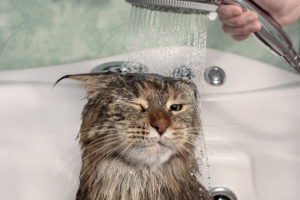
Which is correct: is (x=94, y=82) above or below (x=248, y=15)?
below

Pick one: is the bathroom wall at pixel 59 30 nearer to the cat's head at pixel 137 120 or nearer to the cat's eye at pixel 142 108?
the cat's head at pixel 137 120

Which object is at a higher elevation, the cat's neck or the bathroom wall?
the bathroom wall

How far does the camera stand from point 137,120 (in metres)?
→ 0.85

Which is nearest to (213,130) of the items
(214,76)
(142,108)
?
(214,76)

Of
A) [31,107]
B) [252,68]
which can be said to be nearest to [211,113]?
[252,68]

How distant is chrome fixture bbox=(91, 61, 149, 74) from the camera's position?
1.09m

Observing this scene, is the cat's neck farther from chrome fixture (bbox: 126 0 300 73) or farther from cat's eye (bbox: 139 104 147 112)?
chrome fixture (bbox: 126 0 300 73)

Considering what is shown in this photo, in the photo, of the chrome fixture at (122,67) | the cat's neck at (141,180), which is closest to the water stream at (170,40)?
the chrome fixture at (122,67)

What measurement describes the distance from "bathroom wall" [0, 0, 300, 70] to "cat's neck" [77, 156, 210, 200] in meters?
0.53

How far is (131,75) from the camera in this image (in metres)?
0.98

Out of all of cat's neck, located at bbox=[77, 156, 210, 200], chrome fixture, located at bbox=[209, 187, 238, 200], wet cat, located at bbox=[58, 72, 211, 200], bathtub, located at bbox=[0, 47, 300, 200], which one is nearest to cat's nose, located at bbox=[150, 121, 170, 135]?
wet cat, located at bbox=[58, 72, 211, 200]

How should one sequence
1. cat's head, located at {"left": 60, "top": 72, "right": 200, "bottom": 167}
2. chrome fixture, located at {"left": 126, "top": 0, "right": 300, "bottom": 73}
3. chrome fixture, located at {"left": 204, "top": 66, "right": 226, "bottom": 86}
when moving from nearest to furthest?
1. chrome fixture, located at {"left": 126, "top": 0, "right": 300, "bottom": 73}
2. cat's head, located at {"left": 60, "top": 72, "right": 200, "bottom": 167}
3. chrome fixture, located at {"left": 204, "top": 66, "right": 226, "bottom": 86}

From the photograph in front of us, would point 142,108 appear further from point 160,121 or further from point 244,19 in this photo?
point 244,19

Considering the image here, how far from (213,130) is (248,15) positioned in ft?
1.80
